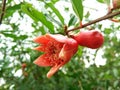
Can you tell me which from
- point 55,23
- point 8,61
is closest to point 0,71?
point 8,61

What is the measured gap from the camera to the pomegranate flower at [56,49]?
112cm

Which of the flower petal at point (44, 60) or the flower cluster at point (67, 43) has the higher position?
the flower cluster at point (67, 43)

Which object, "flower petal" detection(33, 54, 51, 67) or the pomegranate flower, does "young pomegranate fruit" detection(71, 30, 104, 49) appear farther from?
"flower petal" detection(33, 54, 51, 67)

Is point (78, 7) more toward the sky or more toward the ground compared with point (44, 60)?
more toward the sky

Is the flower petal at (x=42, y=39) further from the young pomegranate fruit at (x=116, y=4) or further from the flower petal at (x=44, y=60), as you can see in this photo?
the young pomegranate fruit at (x=116, y=4)

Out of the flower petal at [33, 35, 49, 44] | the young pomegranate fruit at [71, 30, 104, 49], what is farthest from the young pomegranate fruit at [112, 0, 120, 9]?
the flower petal at [33, 35, 49, 44]

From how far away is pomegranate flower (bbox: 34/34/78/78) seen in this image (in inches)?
44.0

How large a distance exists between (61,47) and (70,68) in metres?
2.25

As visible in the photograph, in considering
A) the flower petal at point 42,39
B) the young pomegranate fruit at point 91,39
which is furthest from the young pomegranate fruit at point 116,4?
the flower petal at point 42,39

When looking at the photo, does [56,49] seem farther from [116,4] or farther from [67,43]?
[116,4]

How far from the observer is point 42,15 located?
1278 millimetres

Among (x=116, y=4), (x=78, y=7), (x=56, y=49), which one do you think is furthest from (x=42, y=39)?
(x=116, y=4)

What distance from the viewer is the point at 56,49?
1.22 meters

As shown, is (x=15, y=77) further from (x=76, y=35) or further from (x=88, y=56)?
(x=76, y=35)
